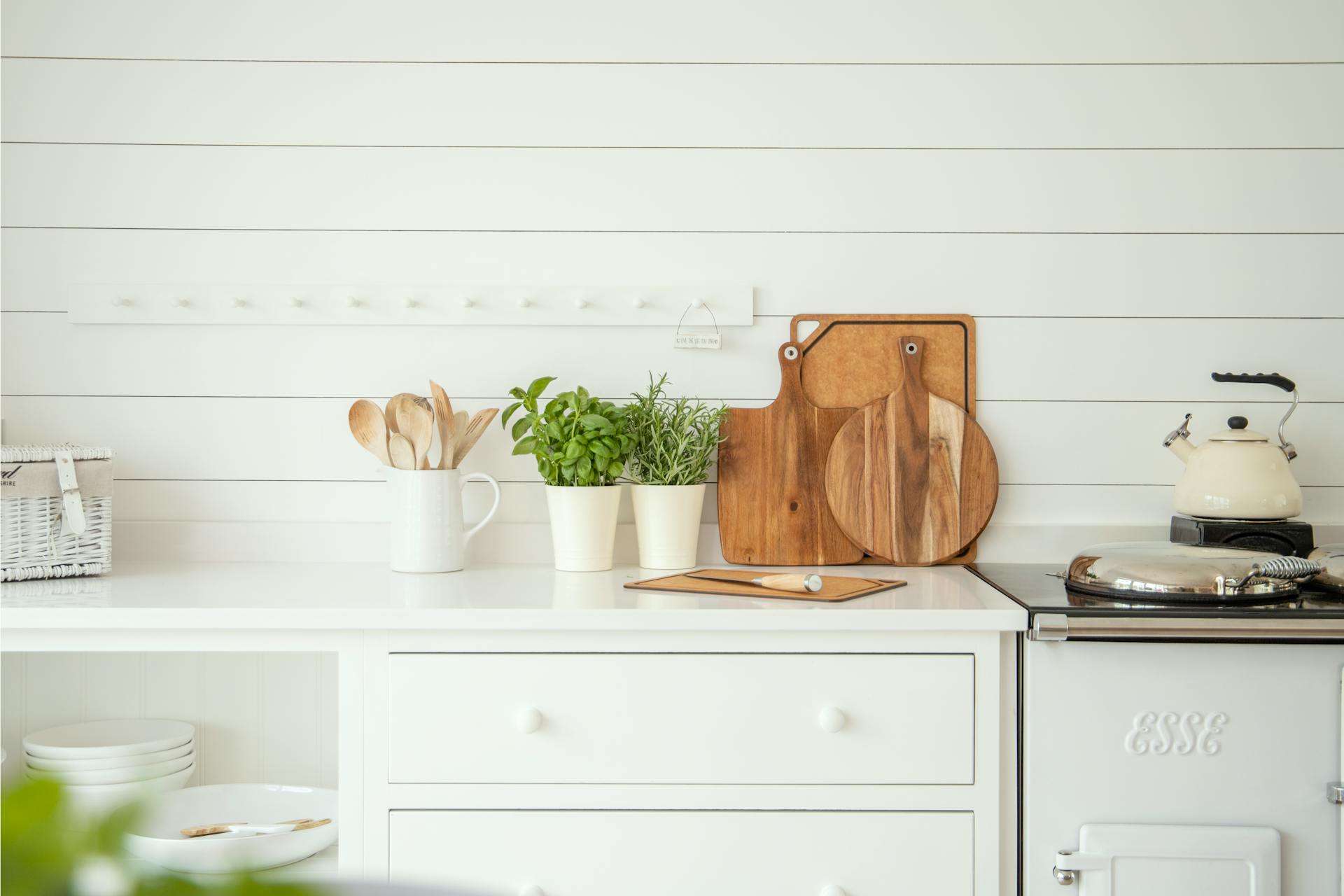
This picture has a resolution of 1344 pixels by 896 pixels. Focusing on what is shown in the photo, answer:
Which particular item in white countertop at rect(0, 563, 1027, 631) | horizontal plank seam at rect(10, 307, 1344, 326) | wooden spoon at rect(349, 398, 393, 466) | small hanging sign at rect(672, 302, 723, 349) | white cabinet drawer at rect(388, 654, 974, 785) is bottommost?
white cabinet drawer at rect(388, 654, 974, 785)

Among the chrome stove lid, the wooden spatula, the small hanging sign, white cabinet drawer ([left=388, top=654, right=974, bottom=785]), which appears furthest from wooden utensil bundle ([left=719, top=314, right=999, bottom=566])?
the wooden spatula

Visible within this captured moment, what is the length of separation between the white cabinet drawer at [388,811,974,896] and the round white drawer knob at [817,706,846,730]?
0.20 feet

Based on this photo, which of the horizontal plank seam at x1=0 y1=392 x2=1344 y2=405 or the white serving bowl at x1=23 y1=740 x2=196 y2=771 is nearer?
the white serving bowl at x1=23 y1=740 x2=196 y2=771

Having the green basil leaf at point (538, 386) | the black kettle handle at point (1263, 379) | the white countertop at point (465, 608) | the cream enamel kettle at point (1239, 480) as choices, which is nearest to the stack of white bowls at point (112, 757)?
the white countertop at point (465, 608)

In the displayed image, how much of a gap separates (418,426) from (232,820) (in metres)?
0.67

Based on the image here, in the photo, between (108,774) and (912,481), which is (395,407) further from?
(912,481)

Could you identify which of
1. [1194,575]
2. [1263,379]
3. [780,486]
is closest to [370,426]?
[780,486]

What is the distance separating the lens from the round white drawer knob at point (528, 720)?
118 cm

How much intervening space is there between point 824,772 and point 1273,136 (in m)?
1.36

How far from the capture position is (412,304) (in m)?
1.65

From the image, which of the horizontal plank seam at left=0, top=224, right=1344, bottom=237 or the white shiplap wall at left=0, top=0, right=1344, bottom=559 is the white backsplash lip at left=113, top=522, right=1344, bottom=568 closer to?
the white shiplap wall at left=0, top=0, right=1344, bottom=559

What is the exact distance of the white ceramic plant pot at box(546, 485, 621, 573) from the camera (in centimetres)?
149

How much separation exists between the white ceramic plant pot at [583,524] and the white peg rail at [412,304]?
326 mm

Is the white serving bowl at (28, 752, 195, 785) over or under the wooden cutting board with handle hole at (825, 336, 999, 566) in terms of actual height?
under
